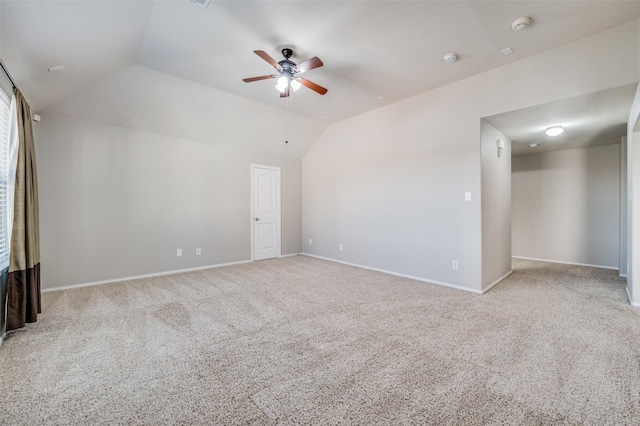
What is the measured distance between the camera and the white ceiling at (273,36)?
230cm

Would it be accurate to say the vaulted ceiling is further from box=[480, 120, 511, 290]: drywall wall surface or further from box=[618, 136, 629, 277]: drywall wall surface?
box=[618, 136, 629, 277]: drywall wall surface

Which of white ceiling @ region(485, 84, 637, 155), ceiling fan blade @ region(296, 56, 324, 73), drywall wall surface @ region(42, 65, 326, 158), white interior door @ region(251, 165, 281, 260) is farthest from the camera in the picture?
white interior door @ region(251, 165, 281, 260)

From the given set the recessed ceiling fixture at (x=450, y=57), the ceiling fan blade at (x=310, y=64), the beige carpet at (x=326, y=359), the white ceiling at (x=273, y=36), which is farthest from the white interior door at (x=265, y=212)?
the recessed ceiling fixture at (x=450, y=57)

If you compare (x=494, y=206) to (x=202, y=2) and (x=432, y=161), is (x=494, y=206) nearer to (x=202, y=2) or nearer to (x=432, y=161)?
(x=432, y=161)

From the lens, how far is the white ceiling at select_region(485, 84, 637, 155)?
315 centimetres

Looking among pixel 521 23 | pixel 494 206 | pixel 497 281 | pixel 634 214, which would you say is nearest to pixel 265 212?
pixel 494 206

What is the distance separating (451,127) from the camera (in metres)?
4.09

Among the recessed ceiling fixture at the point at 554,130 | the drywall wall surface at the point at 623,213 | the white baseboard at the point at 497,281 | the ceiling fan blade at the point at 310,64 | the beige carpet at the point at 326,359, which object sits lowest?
the beige carpet at the point at 326,359

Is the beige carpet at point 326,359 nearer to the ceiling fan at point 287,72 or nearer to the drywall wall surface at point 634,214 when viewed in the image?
the drywall wall surface at point 634,214

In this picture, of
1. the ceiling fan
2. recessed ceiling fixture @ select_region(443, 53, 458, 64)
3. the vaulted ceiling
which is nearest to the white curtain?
the vaulted ceiling

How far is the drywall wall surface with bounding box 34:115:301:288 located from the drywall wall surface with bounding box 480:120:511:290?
4363 millimetres

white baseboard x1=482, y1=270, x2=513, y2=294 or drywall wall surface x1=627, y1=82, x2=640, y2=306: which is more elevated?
→ drywall wall surface x1=627, y1=82, x2=640, y2=306

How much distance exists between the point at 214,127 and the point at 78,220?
2.55 m

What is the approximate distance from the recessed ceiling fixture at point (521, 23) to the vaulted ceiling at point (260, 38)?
4 cm
